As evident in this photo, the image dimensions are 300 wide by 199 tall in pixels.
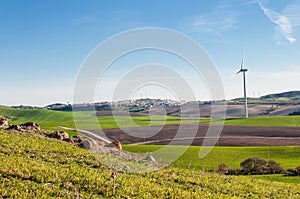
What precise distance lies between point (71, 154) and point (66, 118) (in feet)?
538

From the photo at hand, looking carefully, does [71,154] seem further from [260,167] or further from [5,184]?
[260,167]

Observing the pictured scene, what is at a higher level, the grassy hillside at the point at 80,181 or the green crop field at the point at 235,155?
the grassy hillside at the point at 80,181

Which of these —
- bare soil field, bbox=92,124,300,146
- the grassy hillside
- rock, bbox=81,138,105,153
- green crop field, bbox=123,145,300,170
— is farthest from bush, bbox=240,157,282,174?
bare soil field, bbox=92,124,300,146

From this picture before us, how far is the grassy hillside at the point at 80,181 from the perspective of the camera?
1405 cm

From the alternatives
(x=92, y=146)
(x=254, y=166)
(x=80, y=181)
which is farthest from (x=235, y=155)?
(x=80, y=181)

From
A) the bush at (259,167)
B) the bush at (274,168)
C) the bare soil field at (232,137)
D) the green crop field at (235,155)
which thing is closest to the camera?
the bush at (259,167)

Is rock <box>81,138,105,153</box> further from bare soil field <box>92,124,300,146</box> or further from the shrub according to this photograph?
bare soil field <box>92,124,300,146</box>

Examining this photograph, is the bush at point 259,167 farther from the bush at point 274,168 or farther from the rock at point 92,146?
the rock at point 92,146

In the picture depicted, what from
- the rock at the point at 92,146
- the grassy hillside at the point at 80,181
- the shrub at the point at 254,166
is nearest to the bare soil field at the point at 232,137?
the shrub at the point at 254,166

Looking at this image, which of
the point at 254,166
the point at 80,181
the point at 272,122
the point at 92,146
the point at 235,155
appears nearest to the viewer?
the point at 80,181

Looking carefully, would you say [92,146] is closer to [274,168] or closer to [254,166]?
[254,166]

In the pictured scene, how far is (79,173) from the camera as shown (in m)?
17.0

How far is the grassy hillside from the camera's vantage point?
1405cm

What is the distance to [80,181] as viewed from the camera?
51.6ft
